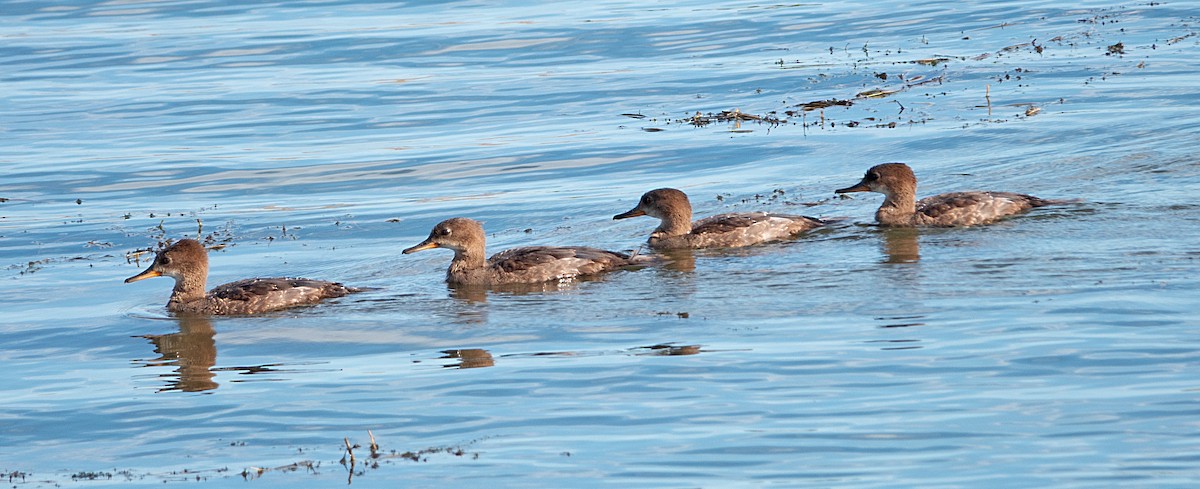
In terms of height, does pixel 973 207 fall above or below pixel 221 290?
below

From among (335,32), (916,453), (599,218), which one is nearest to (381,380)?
(916,453)

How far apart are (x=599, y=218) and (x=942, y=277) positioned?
4.68 m

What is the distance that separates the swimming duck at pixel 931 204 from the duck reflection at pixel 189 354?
6.10 m

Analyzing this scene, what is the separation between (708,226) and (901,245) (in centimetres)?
177

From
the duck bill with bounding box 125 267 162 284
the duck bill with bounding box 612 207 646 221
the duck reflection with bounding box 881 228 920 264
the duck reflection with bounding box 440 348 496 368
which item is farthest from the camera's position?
the duck bill with bounding box 612 207 646 221

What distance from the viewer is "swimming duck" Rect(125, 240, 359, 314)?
12.7 m

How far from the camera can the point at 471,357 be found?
10.7 metres

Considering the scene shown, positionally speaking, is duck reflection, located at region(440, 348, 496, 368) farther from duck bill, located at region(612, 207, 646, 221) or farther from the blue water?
duck bill, located at region(612, 207, 646, 221)

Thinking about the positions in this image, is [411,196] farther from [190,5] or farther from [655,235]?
[190,5]

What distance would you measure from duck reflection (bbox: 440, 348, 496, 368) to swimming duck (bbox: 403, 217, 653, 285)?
100 inches

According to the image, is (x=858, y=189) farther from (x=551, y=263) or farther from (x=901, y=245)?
(x=551, y=263)

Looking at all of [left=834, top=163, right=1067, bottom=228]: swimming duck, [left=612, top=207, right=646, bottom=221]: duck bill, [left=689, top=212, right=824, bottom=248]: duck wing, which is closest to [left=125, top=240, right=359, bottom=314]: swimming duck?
[left=612, top=207, right=646, bottom=221]: duck bill

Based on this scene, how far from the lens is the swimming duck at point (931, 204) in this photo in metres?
14.4

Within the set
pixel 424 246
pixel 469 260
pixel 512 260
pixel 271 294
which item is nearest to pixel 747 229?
pixel 512 260
